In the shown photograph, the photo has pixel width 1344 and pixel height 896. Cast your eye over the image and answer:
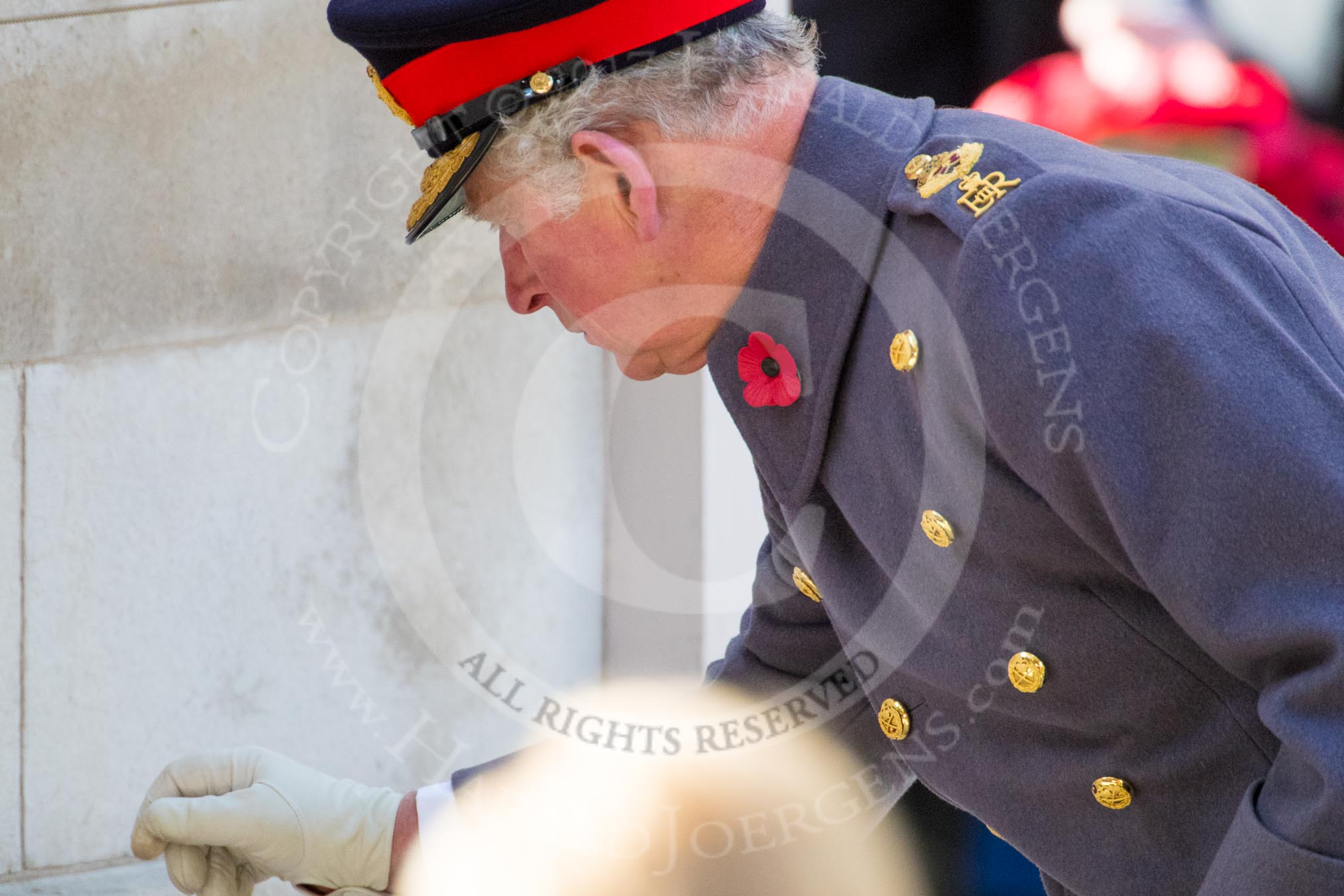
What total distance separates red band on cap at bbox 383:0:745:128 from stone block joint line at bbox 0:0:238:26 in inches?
40.8

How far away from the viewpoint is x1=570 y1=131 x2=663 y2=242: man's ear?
980 mm

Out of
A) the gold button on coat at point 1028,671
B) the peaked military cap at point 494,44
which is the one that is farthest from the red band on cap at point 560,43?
the gold button on coat at point 1028,671

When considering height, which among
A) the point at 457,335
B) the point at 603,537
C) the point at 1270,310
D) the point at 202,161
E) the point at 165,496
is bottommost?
the point at 603,537

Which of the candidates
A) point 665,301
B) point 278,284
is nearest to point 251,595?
point 278,284

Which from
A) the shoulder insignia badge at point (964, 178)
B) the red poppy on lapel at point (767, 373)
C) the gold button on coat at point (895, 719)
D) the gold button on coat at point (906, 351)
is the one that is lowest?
the gold button on coat at point (895, 719)

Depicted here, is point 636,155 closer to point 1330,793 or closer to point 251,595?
point 1330,793

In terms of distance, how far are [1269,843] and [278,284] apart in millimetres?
1602

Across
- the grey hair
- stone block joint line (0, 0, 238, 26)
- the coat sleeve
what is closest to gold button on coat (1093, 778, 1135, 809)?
the coat sleeve

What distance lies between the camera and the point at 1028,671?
35.6 inches

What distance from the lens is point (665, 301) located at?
3.42 feet

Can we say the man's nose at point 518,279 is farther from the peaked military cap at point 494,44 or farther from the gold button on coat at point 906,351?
the gold button on coat at point 906,351

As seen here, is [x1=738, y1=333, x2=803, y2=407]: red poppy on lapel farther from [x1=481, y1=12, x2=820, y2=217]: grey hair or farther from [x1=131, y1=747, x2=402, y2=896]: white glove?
[x1=131, y1=747, x2=402, y2=896]: white glove

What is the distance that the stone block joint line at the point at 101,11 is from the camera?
1.80m

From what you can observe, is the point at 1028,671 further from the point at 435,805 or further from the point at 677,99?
the point at 435,805
